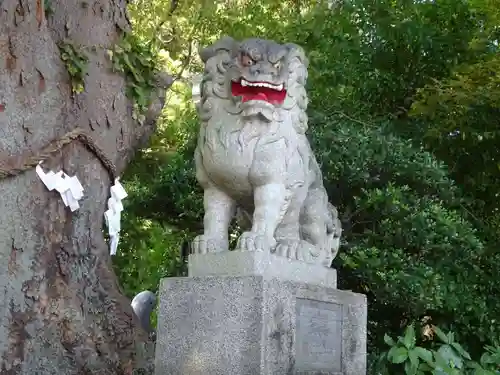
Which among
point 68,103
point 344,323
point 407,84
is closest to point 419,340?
point 344,323

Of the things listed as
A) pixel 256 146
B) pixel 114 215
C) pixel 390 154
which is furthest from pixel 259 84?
pixel 390 154

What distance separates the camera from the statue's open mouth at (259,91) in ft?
12.7

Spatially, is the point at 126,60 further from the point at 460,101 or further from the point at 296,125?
the point at 460,101

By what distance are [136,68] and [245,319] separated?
2.56 meters

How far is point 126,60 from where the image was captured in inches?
216

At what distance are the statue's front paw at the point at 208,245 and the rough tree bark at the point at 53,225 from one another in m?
1.36

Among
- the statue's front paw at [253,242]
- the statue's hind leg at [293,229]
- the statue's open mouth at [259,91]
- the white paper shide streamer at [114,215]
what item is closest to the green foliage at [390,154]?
the statue's hind leg at [293,229]

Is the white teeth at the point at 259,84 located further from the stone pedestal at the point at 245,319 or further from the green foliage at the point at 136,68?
the green foliage at the point at 136,68

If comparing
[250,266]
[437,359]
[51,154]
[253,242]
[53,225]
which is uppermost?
[51,154]

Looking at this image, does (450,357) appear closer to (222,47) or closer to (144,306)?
(222,47)

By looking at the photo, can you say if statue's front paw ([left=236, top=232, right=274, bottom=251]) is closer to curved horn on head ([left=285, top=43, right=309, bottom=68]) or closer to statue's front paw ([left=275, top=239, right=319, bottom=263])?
statue's front paw ([left=275, top=239, right=319, bottom=263])

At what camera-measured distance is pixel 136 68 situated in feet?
18.3

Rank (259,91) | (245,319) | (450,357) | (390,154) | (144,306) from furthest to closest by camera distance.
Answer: (144,306), (390,154), (450,357), (259,91), (245,319)

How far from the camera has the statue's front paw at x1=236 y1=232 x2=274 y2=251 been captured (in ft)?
12.4
